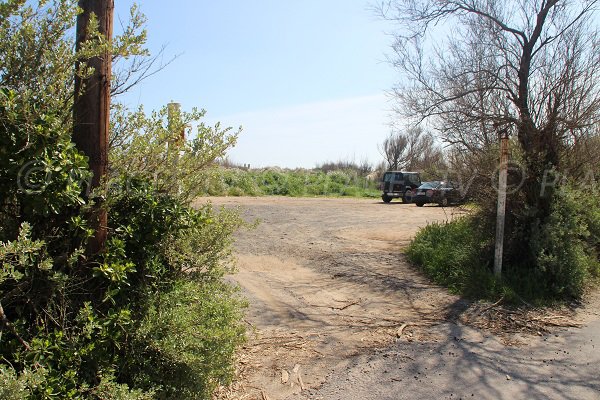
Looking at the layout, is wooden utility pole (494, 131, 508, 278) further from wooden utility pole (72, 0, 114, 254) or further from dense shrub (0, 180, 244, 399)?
wooden utility pole (72, 0, 114, 254)

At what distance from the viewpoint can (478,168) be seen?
8.39m

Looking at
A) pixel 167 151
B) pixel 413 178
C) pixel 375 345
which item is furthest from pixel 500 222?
pixel 413 178

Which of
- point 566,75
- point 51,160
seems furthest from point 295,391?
point 566,75

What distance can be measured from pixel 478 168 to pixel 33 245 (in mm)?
7544

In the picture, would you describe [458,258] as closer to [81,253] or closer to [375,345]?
[375,345]

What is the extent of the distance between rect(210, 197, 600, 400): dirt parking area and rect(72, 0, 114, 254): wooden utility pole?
1.97m

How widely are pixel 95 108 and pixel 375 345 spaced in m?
3.55

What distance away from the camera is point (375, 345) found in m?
4.98

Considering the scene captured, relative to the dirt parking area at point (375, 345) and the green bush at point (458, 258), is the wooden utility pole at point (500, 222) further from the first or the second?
the dirt parking area at point (375, 345)

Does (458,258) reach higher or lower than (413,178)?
lower

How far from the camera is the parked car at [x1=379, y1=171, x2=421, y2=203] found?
1112 inches

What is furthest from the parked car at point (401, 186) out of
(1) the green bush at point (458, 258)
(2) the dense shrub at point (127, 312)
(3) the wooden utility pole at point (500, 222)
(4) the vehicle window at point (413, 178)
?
(2) the dense shrub at point (127, 312)

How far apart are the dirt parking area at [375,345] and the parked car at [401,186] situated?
19.9m

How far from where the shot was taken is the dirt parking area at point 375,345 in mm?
4074
